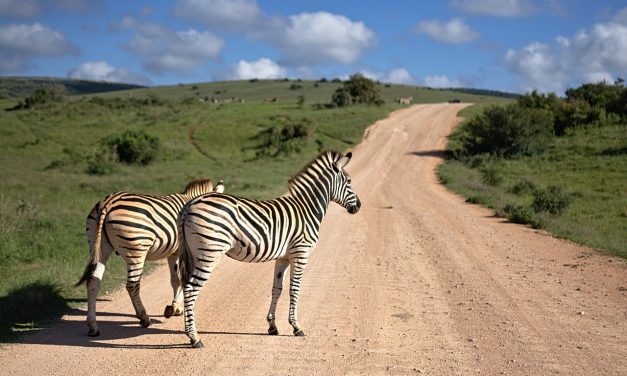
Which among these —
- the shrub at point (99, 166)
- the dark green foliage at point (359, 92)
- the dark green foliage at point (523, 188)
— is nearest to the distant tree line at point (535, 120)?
the dark green foliage at point (523, 188)

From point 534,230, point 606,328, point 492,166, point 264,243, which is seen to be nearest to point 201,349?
point 264,243

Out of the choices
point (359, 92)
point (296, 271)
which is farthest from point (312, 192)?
point (359, 92)

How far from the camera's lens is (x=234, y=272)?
11000mm

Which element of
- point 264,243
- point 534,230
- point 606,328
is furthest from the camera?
point 534,230

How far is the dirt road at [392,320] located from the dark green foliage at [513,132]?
72.0 feet

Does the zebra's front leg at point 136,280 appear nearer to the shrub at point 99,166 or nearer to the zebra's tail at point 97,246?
the zebra's tail at point 97,246

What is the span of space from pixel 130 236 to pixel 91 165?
84.3 ft

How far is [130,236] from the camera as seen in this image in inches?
284

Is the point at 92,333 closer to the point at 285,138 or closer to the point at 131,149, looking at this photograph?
the point at 131,149

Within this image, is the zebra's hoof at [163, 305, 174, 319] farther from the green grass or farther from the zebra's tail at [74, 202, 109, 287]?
the green grass

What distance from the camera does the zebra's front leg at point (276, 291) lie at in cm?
733

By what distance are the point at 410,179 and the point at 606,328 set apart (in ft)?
69.0

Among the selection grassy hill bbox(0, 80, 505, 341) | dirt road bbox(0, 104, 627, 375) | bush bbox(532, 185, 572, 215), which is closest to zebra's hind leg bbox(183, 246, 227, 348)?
dirt road bbox(0, 104, 627, 375)

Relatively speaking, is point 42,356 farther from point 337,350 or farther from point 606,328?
point 606,328
